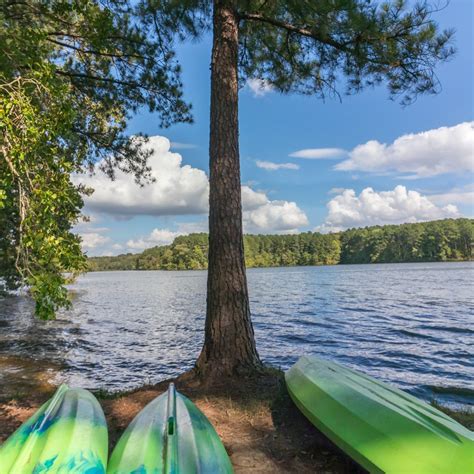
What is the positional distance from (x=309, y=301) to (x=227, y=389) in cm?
2001

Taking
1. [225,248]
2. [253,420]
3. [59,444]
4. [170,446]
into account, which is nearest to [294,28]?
[225,248]

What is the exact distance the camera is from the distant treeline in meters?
83.9

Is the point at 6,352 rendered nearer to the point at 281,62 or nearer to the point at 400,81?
the point at 281,62

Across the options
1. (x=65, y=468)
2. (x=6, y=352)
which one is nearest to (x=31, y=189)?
(x=65, y=468)

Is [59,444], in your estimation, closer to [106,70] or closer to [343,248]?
[106,70]

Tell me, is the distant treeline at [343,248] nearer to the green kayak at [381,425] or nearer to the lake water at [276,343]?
the lake water at [276,343]

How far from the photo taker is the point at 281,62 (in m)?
6.85

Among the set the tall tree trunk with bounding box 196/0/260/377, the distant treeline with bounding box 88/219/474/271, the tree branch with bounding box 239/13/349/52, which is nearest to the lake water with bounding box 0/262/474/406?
the tall tree trunk with bounding box 196/0/260/377

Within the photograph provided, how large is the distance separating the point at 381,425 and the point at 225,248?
2.55 m

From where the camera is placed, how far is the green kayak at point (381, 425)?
2.39 metres

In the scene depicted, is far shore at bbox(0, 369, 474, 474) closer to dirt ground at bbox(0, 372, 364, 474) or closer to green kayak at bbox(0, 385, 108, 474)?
dirt ground at bbox(0, 372, 364, 474)

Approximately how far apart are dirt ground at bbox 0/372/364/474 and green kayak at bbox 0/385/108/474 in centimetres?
43

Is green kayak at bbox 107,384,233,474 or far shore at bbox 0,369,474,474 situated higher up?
green kayak at bbox 107,384,233,474

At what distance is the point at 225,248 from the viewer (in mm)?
4676
